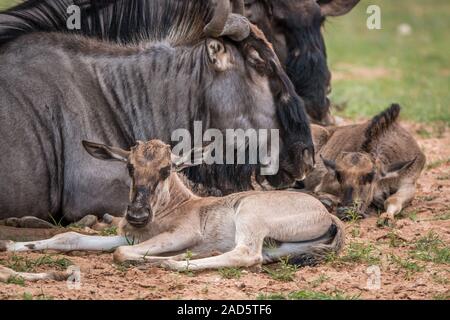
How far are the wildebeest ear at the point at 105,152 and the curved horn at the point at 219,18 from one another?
1473 millimetres

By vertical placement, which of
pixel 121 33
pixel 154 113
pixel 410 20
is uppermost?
pixel 121 33

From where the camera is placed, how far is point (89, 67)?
8953 mm

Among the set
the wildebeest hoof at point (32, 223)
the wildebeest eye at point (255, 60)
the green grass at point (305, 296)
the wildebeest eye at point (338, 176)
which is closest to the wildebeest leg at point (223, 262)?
the green grass at point (305, 296)

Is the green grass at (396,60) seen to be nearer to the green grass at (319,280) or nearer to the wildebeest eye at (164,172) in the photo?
the wildebeest eye at (164,172)

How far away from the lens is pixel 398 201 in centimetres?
948

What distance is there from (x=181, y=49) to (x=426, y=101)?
734 cm

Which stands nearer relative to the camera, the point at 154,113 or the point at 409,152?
the point at 154,113

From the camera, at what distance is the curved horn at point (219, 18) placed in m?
8.48

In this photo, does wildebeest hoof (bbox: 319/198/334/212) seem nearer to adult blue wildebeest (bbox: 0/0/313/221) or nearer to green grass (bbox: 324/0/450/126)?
adult blue wildebeest (bbox: 0/0/313/221)

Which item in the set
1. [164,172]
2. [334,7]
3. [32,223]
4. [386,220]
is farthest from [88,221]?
[334,7]

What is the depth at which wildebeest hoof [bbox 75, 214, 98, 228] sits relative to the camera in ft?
A: 27.6

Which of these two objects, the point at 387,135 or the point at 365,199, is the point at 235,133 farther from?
the point at 387,135

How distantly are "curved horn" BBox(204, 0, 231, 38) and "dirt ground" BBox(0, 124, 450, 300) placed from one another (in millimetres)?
1989

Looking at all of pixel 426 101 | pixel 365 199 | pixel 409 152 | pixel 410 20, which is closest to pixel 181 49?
pixel 365 199
